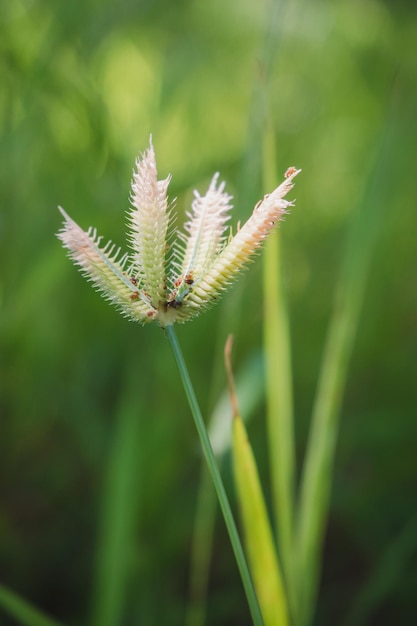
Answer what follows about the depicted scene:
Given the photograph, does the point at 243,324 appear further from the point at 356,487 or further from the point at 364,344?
the point at 356,487

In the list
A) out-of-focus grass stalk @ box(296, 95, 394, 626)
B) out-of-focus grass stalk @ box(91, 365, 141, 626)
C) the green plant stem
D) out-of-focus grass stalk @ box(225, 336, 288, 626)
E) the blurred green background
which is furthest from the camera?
the blurred green background

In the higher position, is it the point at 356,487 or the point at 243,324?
the point at 243,324

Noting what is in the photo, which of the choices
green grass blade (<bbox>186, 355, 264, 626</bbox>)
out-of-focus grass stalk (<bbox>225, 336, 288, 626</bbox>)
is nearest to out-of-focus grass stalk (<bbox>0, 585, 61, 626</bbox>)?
out-of-focus grass stalk (<bbox>225, 336, 288, 626</bbox>)

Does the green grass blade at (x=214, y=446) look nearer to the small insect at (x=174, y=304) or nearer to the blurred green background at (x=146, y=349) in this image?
the blurred green background at (x=146, y=349)

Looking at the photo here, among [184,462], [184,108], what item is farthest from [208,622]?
[184,108]

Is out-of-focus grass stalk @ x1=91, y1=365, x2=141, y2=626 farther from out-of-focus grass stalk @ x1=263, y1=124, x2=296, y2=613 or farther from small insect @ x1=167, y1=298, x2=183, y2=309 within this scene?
small insect @ x1=167, y1=298, x2=183, y2=309

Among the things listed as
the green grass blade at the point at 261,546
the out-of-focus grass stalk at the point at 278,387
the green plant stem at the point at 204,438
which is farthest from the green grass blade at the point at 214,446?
the green plant stem at the point at 204,438

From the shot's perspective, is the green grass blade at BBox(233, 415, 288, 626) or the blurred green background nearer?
the green grass blade at BBox(233, 415, 288, 626)
